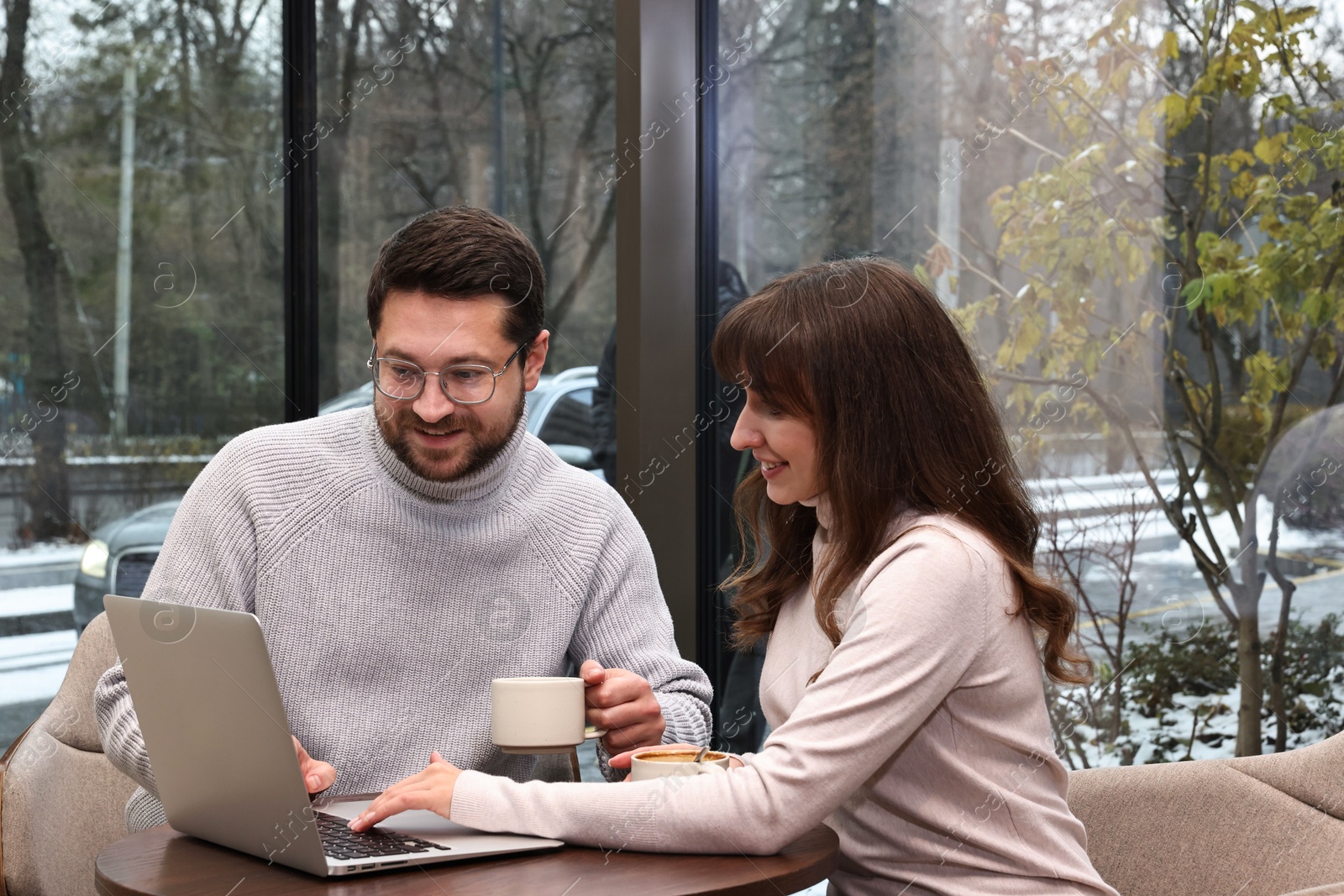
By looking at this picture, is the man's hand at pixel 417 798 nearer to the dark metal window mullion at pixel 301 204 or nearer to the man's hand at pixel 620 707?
the man's hand at pixel 620 707

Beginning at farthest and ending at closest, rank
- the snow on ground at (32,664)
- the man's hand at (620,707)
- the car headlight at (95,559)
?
the car headlight at (95,559), the snow on ground at (32,664), the man's hand at (620,707)

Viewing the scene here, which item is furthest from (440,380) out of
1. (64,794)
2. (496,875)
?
(64,794)

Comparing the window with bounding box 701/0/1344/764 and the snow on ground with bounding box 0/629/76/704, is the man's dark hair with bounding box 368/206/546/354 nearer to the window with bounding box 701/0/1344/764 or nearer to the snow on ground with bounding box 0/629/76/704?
the window with bounding box 701/0/1344/764

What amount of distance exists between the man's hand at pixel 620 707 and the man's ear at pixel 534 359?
467 mm

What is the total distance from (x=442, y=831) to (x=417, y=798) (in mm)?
66

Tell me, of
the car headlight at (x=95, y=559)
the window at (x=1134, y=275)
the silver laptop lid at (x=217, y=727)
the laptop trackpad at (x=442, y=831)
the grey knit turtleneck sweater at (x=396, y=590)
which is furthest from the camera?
the car headlight at (x=95, y=559)

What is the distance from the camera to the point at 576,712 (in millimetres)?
1399

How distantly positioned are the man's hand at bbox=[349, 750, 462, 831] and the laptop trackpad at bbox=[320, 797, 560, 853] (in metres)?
0.03

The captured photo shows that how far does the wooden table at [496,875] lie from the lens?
1.11 metres

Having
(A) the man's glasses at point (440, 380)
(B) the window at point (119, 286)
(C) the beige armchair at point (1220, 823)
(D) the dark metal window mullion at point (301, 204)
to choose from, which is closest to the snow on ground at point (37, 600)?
(B) the window at point (119, 286)

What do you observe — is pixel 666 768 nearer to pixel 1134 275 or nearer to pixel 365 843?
pixel 365 843

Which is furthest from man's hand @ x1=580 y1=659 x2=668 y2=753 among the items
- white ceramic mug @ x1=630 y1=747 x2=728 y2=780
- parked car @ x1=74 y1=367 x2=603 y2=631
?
parked car @ x1=74 y1=367 x2=603 y2=631

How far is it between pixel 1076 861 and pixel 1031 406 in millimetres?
1333

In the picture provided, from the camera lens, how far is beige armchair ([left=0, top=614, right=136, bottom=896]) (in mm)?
1971
